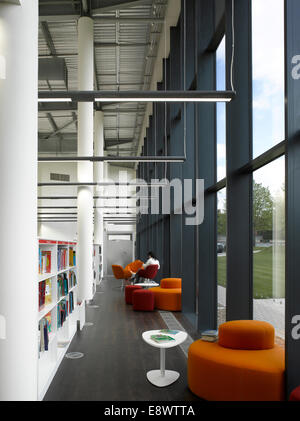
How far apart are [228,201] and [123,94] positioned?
76.4 inches

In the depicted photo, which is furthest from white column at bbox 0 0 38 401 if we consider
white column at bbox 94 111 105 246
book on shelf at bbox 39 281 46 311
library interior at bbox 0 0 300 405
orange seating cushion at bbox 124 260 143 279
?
white column at bbox 94 111 105 246

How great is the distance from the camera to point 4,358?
9.62 feet

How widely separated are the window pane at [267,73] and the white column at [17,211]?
2.61m

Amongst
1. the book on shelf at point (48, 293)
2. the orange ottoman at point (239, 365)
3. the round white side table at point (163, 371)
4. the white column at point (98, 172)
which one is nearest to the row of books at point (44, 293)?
the book on shelf at point (48, 293)

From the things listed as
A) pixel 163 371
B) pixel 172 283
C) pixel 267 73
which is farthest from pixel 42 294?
pixel 172 283

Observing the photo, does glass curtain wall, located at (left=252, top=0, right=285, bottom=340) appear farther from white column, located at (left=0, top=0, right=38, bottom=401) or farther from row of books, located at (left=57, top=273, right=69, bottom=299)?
row of books, located at (left=57, top=273, right=69, bottom=299)

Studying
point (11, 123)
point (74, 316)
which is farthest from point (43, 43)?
point (11, 123)

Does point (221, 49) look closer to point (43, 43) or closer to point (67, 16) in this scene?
point (67, 16)

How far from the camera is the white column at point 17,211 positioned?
2.93 meters

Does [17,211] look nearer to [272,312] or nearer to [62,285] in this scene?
[272,312]

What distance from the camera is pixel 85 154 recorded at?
1049cm

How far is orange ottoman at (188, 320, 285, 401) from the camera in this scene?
3486 mm

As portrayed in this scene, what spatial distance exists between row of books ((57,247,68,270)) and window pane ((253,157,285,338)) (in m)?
2.84

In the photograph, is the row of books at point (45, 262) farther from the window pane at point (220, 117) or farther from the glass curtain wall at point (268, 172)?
the window pane at point (220, 117)
